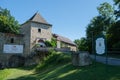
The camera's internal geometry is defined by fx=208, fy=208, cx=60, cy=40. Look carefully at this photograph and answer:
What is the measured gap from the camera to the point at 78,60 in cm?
1880

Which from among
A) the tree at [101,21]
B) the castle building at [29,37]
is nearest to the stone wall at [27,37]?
the castle building at [29,37]

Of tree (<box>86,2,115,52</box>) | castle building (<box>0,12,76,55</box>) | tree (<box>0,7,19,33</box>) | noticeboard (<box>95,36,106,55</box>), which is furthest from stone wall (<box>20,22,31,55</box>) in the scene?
noticeboard (<box>95,36,106,55</box>)

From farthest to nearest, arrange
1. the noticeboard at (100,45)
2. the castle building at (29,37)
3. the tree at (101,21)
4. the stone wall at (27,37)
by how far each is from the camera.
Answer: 1. the tree at (101,21)
2. the stone wall at (27,37)
3. the castle building at (29,37)
4. the noticeboard at (100,45)

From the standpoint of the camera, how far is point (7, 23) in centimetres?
4847

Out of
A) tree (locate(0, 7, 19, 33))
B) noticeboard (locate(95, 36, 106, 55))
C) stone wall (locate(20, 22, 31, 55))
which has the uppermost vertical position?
tree (locate(0, 7, 19, 33))

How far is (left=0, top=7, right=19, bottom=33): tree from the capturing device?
48000mm

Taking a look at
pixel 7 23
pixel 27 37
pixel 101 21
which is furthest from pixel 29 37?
pixel 101 21

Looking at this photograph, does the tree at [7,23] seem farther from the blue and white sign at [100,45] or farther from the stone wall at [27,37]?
the blue and white sign at [100,45]

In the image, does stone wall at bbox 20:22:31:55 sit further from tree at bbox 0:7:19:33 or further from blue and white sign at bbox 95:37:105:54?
blue and white sign at bbox 95:37:105:54

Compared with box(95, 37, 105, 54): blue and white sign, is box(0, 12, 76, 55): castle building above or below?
above

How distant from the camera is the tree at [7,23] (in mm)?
48000

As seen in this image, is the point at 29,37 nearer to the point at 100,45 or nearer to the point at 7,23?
the point at 7,23

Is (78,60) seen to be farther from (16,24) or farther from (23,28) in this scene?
(16,24)

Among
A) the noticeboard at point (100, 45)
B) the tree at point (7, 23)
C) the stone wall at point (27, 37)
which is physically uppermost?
the tree at point (7, 23)
